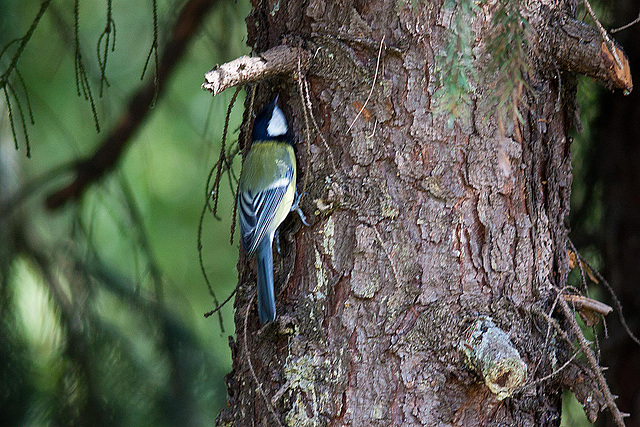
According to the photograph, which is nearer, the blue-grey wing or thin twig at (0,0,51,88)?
thin twig at (0,0,51,88)

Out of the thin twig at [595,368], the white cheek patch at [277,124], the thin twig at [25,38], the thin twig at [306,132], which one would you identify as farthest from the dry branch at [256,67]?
the thin twig at [595,368]

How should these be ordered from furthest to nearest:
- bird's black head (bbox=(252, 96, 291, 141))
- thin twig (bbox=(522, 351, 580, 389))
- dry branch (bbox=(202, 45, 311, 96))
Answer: bird's black head (bbox=(252, 96, 291, 141)), thin twig (bbox=(522, 351, 580, 389)), dry branch (bbox=(202, 45, 311, 96))

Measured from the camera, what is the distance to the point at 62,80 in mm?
2898

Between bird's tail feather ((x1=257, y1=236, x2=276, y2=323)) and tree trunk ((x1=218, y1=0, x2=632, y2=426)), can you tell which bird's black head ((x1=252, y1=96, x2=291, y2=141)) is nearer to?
tree trunk ((x1=218, y1=0, x2=632, y2=426))

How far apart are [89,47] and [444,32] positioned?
177 centimetres

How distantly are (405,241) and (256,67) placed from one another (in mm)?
521

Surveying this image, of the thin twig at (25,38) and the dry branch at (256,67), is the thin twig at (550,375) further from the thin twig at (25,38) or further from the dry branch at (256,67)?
the thin twig at (25,38)

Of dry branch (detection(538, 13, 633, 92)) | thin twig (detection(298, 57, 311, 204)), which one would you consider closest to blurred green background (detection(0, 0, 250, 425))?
thin twig (detection(298, 57, 311, 204))

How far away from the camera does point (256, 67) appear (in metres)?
1.43

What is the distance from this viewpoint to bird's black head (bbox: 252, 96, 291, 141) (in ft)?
5.58

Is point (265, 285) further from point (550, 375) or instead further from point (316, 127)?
point (550, 375)

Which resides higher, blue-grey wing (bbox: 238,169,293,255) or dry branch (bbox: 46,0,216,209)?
dry branch (bbox: 46,0,216,209)

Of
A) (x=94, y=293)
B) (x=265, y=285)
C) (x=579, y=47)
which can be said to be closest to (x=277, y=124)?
(x=265, y=285)

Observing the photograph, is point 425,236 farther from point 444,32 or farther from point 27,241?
point 27,241
